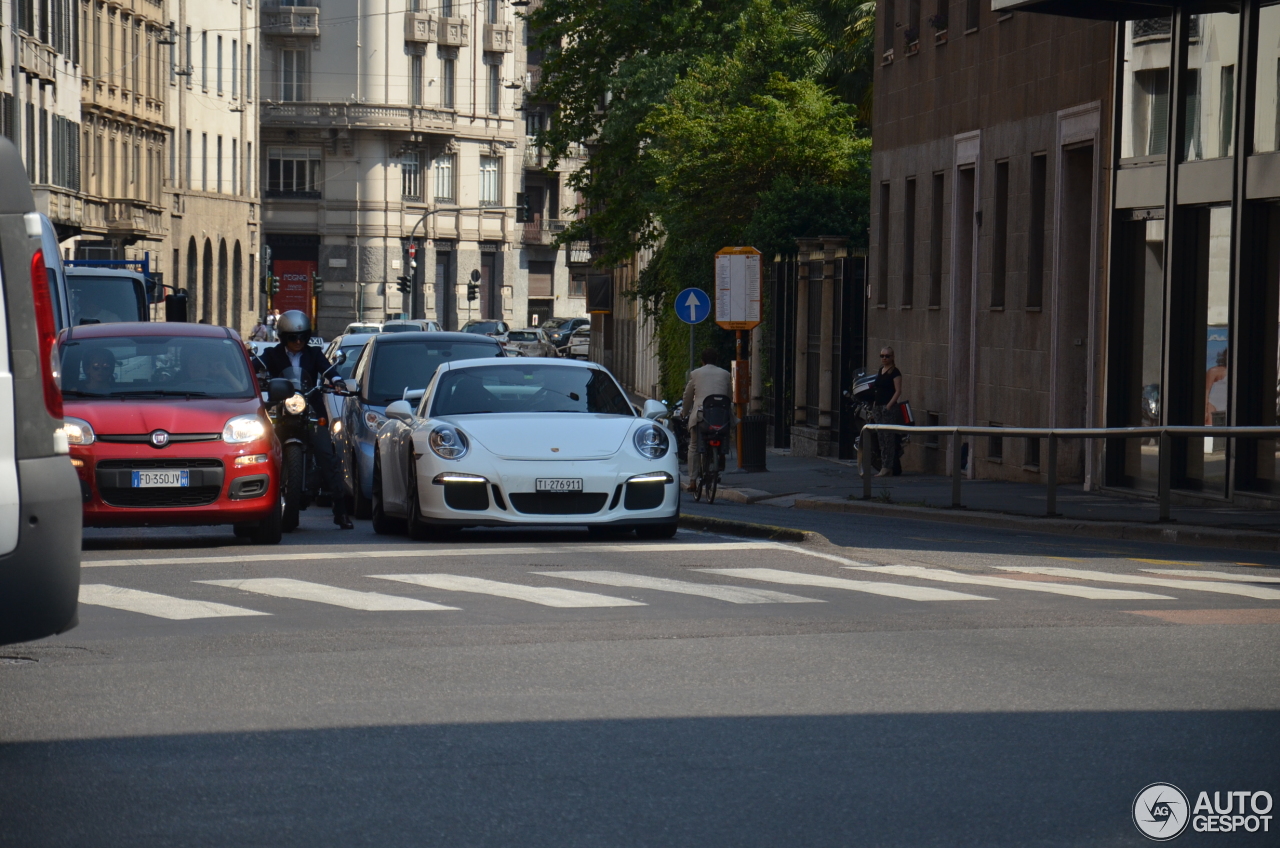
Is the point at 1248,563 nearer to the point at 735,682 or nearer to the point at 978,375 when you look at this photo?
the point at 735,682

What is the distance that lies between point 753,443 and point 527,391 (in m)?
12.2

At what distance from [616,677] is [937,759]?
210cm

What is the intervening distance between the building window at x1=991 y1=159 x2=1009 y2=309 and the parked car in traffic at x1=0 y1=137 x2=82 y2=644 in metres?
23.1

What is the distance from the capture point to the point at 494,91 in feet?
368

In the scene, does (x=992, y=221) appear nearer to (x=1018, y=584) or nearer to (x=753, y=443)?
(x=753, y=443)

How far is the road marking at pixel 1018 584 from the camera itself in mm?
12578

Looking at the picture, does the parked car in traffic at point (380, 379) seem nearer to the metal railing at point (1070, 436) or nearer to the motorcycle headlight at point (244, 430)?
the motorcycle headlight at point (244, 430)

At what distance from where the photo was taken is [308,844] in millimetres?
6133

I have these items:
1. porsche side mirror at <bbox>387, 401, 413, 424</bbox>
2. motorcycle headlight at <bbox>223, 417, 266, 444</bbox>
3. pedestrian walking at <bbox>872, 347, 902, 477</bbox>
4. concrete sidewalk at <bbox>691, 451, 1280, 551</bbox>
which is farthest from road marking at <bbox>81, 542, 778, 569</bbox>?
pedestrian walking at <bbox>872, 347, 902, 477</bbox>

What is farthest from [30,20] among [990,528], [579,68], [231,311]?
[990,528]

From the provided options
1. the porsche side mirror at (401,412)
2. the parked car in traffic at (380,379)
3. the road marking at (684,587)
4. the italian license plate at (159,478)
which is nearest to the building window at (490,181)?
the parked car in traffic at (380,379)

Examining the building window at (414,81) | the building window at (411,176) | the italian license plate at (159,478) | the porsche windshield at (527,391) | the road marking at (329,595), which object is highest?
the building window at (414,81)

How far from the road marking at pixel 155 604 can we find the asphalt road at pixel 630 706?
4 cm

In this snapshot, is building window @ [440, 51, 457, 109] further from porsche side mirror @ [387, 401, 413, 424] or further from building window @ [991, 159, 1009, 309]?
porsche side mirror @ [387, 401, 413, 424]
